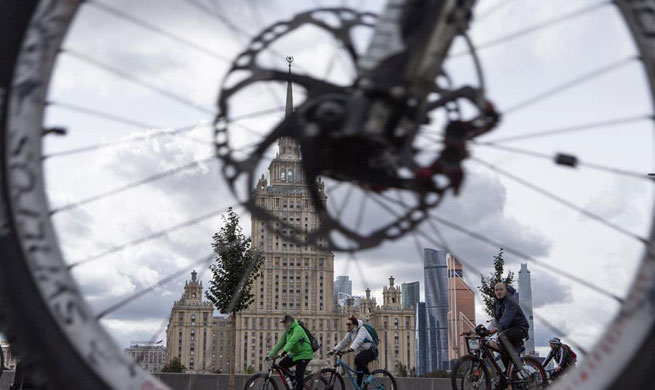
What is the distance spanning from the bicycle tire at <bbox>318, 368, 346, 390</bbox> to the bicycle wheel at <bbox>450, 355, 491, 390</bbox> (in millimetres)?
2063

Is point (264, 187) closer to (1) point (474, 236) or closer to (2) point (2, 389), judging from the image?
(1) point (474, 236)

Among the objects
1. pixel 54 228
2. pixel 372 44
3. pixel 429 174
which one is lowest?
pixel 54 228

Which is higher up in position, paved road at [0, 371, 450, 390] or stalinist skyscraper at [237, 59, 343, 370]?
stalinist skyscraper at [237, 59, 343, 370]

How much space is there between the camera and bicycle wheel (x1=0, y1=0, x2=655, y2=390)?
7.23ft

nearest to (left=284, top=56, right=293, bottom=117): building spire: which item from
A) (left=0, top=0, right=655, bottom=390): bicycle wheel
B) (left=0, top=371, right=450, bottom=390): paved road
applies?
(left=0, top=0, right=655, bottom=390): bicycle wheel

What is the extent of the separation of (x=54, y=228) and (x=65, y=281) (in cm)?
19

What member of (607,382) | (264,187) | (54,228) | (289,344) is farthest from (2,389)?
(607,382)

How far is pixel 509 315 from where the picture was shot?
661 cm

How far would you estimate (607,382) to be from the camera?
2107mm

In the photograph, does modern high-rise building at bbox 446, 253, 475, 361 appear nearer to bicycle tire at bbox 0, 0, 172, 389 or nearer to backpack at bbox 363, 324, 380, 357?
backpack at bbox 363, 324, 380, 357

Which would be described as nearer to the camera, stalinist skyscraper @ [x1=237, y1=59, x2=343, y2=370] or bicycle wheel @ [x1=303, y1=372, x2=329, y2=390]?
stalinist skyscraper @ [x1=237, y1=59, x2=343, y2=370]

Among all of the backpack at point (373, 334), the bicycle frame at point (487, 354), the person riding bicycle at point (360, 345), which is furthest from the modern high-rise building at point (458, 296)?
the person riding bicycle at point (360, 345)

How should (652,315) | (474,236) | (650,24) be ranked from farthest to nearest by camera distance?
(474,236), (650,24), (652,315)

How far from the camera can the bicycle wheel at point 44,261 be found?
86.8 inches
